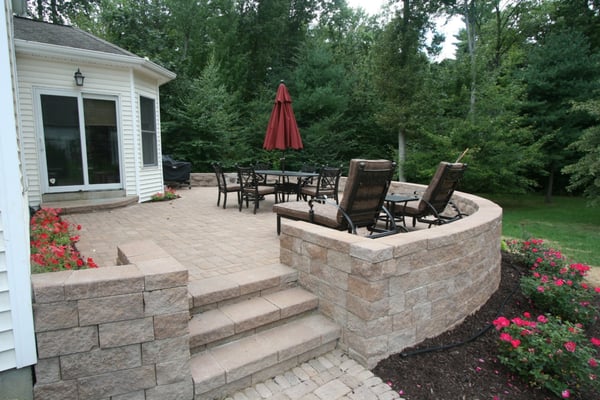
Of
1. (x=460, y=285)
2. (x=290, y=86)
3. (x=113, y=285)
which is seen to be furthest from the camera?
(x=290, y=86)

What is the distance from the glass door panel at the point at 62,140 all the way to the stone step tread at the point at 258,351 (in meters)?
5.89

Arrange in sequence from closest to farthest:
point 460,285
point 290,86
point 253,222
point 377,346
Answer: point 377,346 → point 460,285 → point 253,222 → point 290,86

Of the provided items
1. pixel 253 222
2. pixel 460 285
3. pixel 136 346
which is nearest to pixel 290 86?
pixel 253 222

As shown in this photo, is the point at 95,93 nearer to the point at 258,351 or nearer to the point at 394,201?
the point at 394,201

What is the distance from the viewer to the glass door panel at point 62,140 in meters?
6.39

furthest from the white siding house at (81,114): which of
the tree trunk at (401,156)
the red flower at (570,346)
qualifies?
the tree trunk at (401,156)

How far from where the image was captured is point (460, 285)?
3.01 meters

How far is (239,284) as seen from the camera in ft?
8.99

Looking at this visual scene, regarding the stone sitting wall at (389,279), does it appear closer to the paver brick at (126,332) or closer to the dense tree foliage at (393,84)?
the paver brick at (126,332)

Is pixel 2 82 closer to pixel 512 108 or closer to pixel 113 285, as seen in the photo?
pixel 113 285

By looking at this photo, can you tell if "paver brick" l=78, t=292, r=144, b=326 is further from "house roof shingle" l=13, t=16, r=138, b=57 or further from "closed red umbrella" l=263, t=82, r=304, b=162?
"house roof shingle" l=13, t=16, r=138, b=57

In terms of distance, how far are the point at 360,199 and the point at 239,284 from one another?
1.48 metres

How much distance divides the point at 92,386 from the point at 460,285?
107 inches

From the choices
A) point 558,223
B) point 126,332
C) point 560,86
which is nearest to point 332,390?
point 126,332
